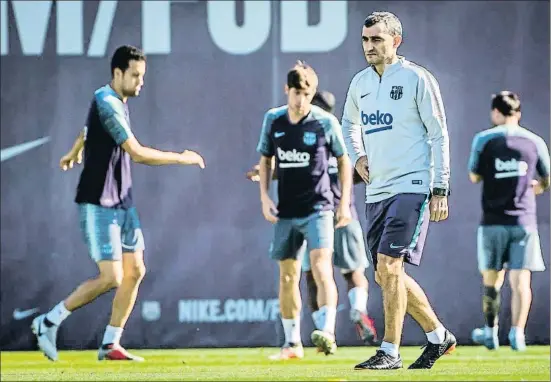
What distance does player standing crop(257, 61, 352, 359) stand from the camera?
1054 centimetres

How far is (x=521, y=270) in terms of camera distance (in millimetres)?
11945

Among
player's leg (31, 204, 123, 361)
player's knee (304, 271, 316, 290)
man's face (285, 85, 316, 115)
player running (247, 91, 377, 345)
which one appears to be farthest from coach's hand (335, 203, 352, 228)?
player's leg (31, 204, 123, 361)

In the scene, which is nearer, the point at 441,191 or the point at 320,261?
the point at 441,191

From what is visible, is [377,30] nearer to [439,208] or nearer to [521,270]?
[439,208]

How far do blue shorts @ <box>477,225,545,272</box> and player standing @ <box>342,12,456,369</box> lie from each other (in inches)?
154

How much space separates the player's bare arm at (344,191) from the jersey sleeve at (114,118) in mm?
1677

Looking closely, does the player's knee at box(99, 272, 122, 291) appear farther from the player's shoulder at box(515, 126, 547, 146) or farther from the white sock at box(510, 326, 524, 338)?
the player's shoulder at box(515, 126, 547, 146)

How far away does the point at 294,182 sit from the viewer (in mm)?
10711

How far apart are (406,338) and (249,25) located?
3.18m

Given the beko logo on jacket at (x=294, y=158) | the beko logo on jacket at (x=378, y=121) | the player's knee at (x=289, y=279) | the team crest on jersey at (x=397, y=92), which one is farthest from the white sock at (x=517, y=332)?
the team crest on jersey at (x=397, y=92)

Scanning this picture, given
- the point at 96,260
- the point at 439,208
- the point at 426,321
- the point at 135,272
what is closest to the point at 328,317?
the point at 135,272

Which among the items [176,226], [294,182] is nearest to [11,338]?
[176,226]

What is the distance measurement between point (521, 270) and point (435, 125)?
167 inches

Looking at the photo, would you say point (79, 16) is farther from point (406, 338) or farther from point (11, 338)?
point (406, 338)
